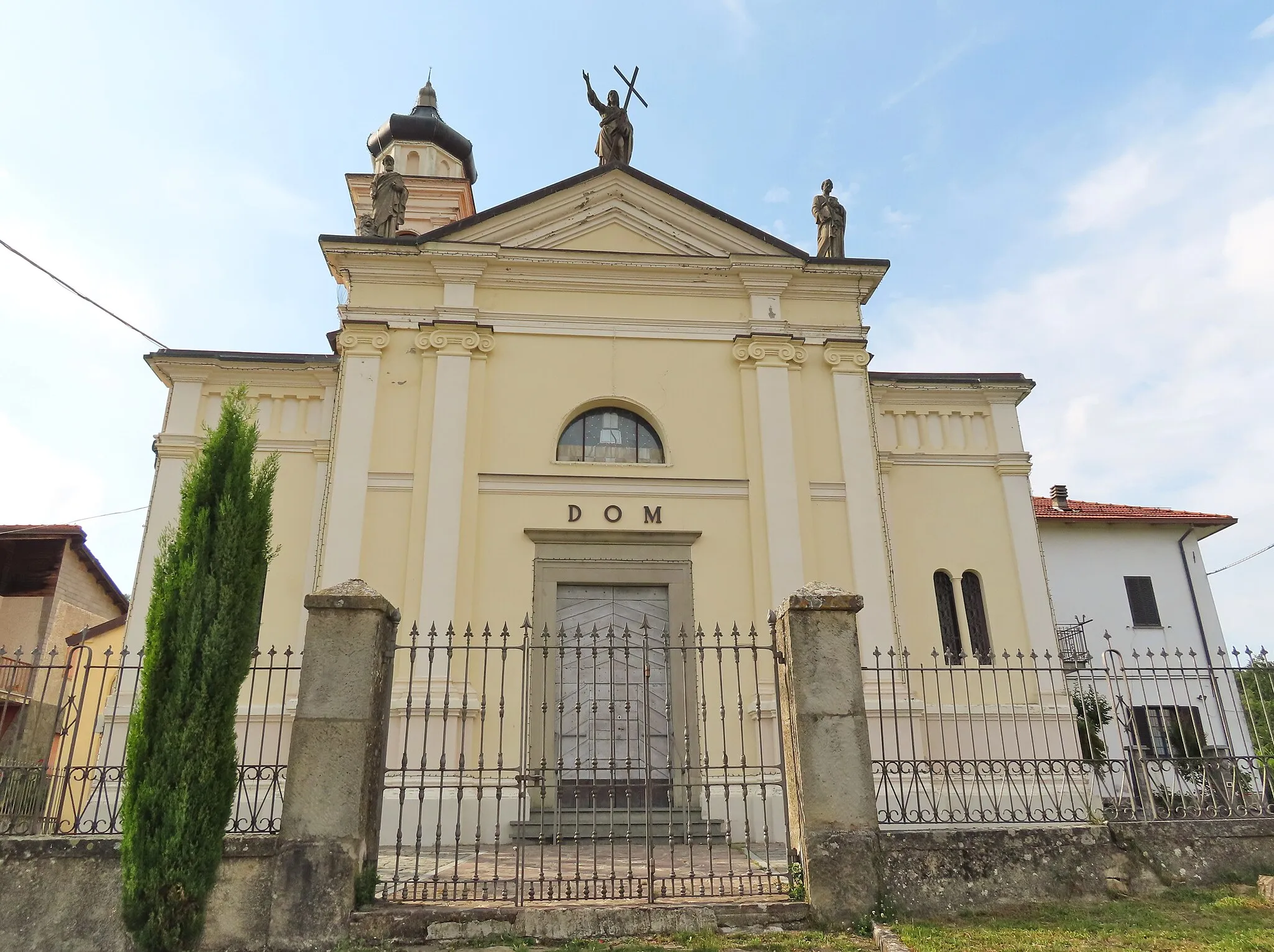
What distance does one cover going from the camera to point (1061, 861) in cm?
632

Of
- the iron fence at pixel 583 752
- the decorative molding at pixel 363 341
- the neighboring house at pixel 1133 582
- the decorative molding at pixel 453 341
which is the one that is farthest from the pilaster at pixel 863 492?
the neighboring house at pixel 1133 582

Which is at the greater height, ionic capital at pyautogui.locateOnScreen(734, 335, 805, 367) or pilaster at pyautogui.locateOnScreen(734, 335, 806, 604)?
ionic capital at pyautogui.locateOnScreen(734, 335, 805, 367)

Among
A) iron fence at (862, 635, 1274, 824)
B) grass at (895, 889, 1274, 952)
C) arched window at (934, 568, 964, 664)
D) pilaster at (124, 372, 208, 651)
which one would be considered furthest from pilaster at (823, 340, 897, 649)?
pilaster at (124, 372, 208, 651)

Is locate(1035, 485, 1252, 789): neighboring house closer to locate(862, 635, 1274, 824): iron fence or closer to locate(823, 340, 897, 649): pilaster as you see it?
locate(862, 635, 1274, 824): iron fence

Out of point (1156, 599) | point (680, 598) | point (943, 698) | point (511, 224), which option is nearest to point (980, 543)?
point (943, 698)

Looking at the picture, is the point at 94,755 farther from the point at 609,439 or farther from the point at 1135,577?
the point at 1135,577

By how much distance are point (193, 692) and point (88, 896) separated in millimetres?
1483

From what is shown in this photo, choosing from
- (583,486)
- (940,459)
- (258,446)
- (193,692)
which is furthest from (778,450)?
Result: (193,692)

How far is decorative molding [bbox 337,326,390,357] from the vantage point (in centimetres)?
1190

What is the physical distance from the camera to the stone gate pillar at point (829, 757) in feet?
19.3

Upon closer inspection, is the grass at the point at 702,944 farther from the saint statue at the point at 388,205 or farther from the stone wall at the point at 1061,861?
the saint statue at the point at 388,205

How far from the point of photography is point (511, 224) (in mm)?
12930

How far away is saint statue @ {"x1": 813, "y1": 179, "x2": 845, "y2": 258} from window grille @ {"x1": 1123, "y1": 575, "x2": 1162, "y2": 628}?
13.2 metres

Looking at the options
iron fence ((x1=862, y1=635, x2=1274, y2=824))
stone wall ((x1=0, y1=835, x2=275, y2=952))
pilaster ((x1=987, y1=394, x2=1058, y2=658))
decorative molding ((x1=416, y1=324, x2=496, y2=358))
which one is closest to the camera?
stone wall ((x1=0, y1=835, x2=275, y2=952))
